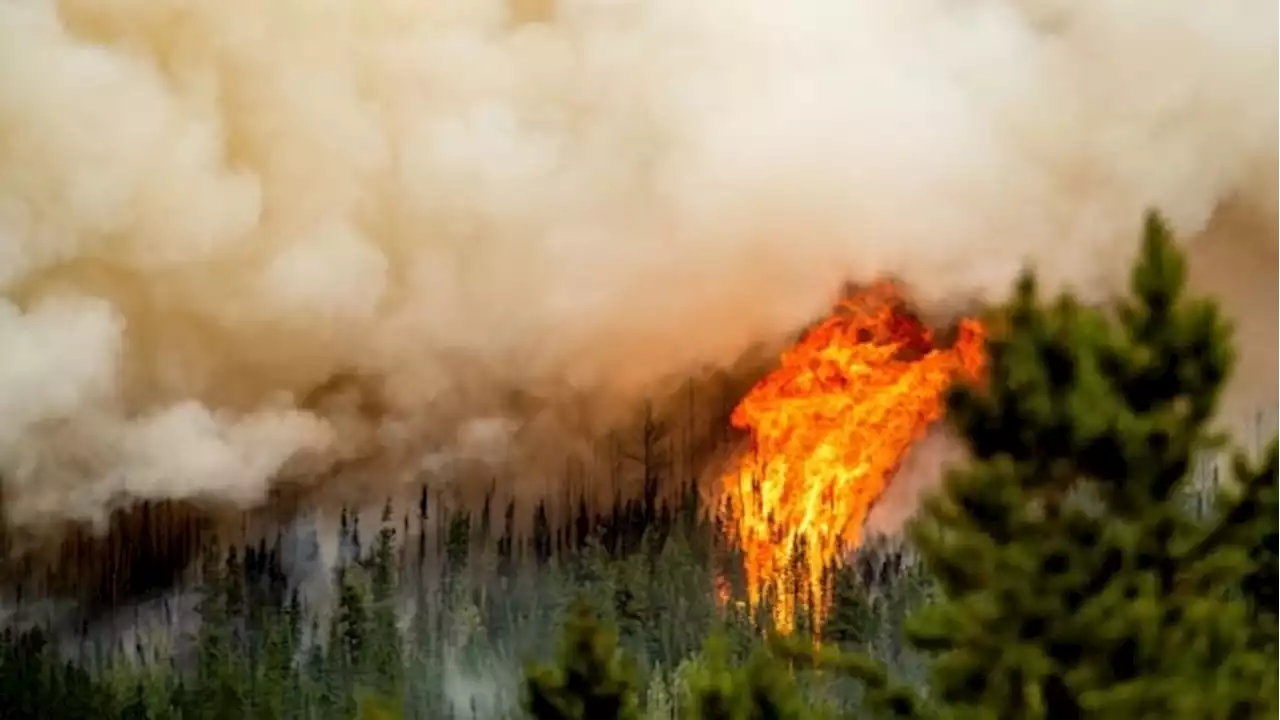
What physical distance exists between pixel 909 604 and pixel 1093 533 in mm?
758

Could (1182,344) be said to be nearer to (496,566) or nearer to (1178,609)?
(1178,609)

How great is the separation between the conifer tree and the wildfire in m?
0.62

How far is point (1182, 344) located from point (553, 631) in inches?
56.2

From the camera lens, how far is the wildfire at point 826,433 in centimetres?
322

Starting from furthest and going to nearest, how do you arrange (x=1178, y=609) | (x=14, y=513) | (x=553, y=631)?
(x=553, y=631) < (x=14, y=513) < (x=1178, y=609)

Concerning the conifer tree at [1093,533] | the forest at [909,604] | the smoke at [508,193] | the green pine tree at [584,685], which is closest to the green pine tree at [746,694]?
the forest at [909,604]

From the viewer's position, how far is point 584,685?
8.73 ft

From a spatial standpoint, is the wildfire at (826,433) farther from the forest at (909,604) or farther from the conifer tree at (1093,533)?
the conifer tree at (1093,533)

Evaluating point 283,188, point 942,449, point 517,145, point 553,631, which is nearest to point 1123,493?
point 942,449

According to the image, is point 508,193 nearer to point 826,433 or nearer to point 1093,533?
point 826,433

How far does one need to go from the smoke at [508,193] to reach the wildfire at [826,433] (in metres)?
0.09

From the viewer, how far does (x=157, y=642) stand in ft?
9.95

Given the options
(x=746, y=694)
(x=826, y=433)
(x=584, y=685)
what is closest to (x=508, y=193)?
(x=826, y=433)

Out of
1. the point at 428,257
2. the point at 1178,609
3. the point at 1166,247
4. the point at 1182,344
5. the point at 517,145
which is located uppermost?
the point at 517,145
